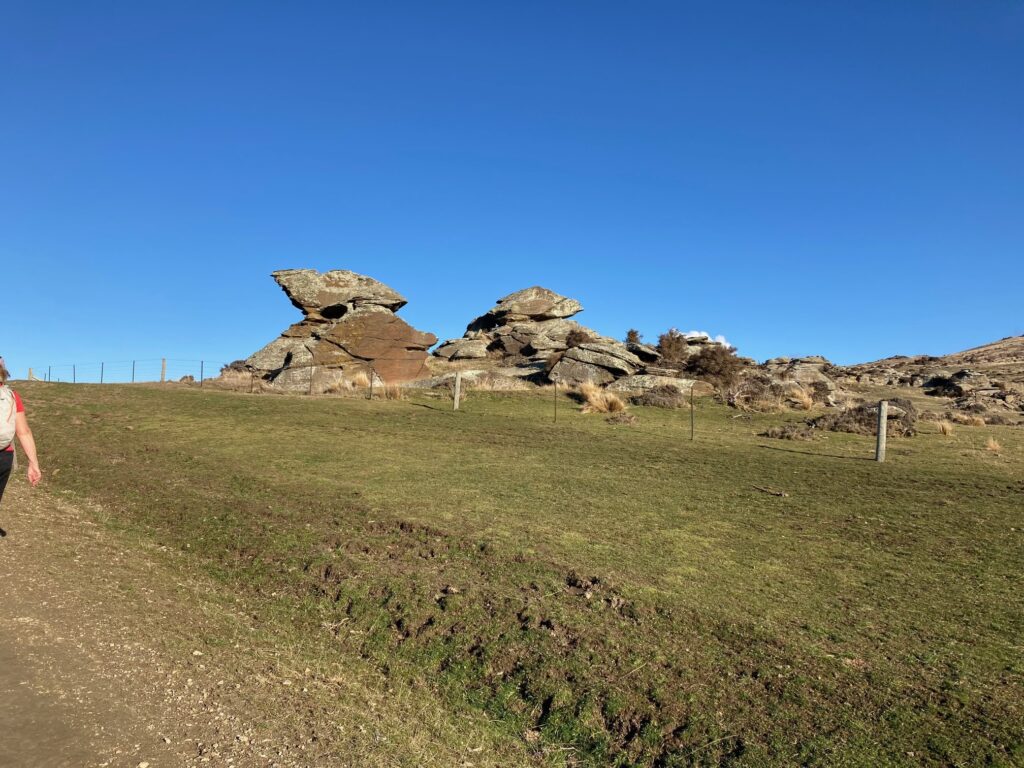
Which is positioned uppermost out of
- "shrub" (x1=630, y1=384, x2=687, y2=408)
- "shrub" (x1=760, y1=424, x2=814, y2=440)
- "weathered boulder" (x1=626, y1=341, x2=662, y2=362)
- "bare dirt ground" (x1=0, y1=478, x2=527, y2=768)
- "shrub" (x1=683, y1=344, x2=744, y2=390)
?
"weathered boulder" (x1=626, y1=341, x2=662, y2=362)

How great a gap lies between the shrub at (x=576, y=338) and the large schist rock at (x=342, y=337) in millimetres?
8669

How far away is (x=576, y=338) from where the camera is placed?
134 feet

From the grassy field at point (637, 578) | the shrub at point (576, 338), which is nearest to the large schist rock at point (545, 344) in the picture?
the shrub at point (576, 338)

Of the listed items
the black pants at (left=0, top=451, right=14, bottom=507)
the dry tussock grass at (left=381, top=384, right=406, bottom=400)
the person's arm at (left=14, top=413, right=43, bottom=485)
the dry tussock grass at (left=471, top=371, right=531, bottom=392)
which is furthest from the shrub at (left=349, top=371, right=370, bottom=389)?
the person's arm at (left=14, top=413, right=43, bottom=485)

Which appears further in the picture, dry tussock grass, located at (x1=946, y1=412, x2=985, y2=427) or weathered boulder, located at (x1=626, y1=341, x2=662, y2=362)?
weathered boulder, located at (x1=626, y1=341, x2=662, y2=362)

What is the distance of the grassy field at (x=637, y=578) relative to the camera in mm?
4863

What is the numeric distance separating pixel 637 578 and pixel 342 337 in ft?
97.4

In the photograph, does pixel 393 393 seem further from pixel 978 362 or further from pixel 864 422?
pixel 978 362

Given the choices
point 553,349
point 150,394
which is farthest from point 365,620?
point 553,349

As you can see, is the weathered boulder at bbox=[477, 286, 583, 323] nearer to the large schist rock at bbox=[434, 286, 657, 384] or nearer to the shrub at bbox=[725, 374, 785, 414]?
the large schist rock at bbox=[434, 286, 657, 384]

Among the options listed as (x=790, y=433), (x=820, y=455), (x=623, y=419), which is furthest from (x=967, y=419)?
(x=623, y=419)

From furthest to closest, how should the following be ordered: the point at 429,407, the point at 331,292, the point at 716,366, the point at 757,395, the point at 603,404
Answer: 1. the point at 331,292
2. the point at 716,366
3. the point at 757,395
4. the point at 603,404
5. the point at 429,407

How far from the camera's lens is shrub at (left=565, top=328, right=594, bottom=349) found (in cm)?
4075

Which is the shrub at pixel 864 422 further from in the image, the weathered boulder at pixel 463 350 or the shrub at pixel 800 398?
the weathered boulder at pixel 463 350
